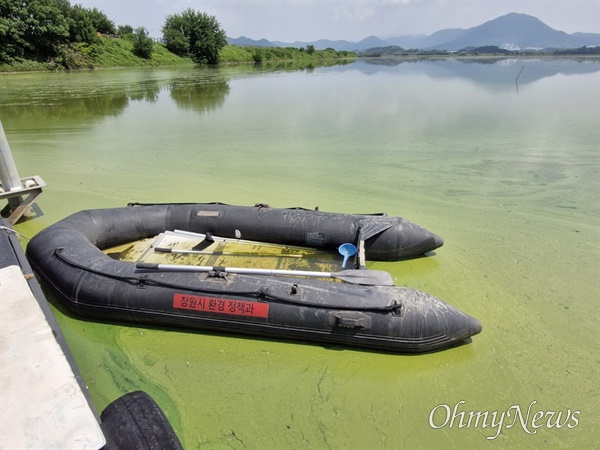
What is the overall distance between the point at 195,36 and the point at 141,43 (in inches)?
354

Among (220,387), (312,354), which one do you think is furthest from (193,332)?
(312,354)

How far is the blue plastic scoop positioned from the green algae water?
0.34m

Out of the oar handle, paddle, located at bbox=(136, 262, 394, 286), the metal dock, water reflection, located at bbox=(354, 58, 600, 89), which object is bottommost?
paddle, located at bbox=(136, 262, 394, 286)

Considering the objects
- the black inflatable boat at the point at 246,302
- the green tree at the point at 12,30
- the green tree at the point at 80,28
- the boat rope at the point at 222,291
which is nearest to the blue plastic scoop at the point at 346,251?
the black inflatable boat at the point at 246,302

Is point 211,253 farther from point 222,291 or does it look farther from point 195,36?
point 195,36

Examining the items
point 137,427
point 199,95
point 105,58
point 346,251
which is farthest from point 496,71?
point 137,427

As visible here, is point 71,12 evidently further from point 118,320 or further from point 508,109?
point 118,320

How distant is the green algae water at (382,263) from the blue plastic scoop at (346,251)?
34 centimetres

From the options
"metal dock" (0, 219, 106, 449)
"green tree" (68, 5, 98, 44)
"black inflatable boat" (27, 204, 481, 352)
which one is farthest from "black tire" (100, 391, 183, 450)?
"green tree" (68, 5, 98, 44)

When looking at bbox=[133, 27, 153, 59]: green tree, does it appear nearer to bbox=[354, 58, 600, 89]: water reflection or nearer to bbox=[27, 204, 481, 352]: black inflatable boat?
bbox=[354, 58, 600, 89]: water reflection

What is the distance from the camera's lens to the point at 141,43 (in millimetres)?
27359

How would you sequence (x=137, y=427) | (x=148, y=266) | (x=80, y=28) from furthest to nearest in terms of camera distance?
1. (x=80, y=28)
2. (x=148, y=266)
3. (x=137, y=427)

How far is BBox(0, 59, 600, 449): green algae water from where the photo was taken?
205 cm

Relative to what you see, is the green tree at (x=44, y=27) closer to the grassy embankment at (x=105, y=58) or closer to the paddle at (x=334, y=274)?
the grassy embankment at (x=105, y=58)
